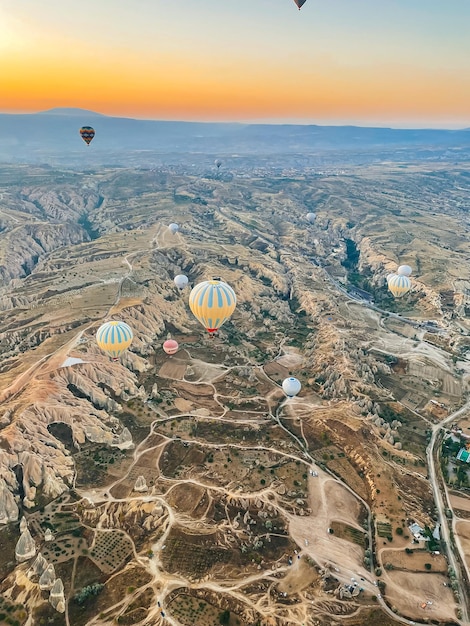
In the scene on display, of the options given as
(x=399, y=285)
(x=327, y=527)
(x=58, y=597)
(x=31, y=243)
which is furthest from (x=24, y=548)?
(x=31, y=243)

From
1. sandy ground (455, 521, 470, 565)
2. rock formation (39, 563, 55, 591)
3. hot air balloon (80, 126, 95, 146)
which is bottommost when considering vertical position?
sandy ground (455, 521, 470, 565)

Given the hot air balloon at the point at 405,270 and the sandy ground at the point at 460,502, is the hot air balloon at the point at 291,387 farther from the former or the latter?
the hot air balloon at the point at 405,270

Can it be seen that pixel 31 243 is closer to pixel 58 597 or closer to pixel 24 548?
pixel 24 548

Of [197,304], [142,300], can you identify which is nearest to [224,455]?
[197,304]

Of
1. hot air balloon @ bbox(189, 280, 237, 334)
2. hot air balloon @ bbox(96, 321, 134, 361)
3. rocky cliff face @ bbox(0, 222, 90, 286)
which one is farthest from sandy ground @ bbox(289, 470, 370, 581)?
rocky cliff face @ bbox(0, 222, 90, 286)

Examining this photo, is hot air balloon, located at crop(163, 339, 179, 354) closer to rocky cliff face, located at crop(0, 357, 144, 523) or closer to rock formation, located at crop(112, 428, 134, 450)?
rocky cliff face, located at crop(0, 357, 144, 523)

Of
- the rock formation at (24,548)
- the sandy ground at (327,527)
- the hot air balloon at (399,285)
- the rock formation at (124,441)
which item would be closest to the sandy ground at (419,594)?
the sandy ground at (327,527)

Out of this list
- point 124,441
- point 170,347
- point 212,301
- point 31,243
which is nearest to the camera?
point 124,441

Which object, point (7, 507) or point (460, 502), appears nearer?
point (7, 507)
